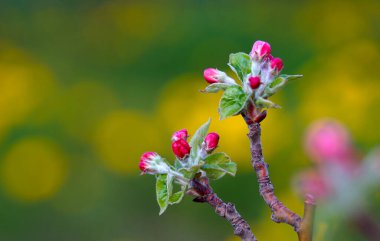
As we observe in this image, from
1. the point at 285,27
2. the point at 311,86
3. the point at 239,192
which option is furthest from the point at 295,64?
the point at 239,192

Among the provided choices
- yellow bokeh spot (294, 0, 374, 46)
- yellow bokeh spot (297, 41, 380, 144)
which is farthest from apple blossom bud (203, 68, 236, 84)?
yellow bokeh spot (294, 0, 374, 46)

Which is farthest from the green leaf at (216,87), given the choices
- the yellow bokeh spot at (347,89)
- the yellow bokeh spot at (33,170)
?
the yellow bokeh spot at (33,170)

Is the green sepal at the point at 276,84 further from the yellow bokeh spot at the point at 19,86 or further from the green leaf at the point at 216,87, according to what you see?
the yellow bokeh spot at the point at 19,86

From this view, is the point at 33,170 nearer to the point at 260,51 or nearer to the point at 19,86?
the point at 19,86

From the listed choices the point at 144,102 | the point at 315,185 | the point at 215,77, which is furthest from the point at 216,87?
the point at 144,102

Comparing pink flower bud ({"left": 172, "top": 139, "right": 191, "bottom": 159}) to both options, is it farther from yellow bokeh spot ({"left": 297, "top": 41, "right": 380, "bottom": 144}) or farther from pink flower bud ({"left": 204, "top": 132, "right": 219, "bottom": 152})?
yellow bokeh spot ({"left": 297, "top": 41, "right": 380, "bottom": 144})
